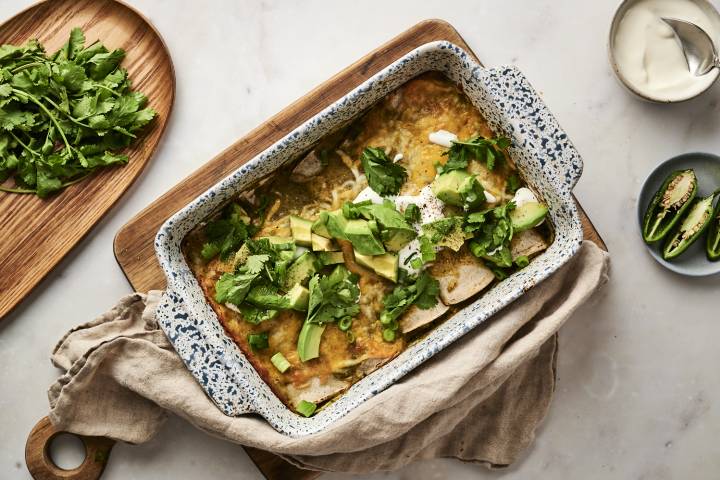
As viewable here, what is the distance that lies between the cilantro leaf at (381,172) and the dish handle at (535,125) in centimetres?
44

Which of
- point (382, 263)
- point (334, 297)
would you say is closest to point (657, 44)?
point (382, 263)

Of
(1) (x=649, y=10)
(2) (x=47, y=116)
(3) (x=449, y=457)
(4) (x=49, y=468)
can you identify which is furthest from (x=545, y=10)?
(4) (x=49, y=468)

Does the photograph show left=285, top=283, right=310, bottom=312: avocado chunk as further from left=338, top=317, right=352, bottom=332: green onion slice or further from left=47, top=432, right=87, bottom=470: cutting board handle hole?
left=47, top=432, right=87, bottom=470: cutting board handle hole

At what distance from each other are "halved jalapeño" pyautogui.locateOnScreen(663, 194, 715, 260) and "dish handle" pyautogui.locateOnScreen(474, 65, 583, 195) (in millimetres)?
653

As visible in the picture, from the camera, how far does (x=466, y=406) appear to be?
2.46 m

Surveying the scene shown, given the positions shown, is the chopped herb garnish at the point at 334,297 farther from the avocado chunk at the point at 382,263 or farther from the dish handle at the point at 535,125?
the dish handle at the point at 535,125

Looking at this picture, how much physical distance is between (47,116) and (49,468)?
1.37m

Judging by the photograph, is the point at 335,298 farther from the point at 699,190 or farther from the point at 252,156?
the point at 699,190

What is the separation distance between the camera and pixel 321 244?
2.44 meters

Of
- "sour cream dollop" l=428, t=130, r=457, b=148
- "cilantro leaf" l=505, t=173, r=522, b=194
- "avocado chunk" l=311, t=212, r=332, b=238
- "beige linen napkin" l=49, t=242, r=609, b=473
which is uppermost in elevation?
"sour cream dollop" l=428, t=130, r=457, b=148

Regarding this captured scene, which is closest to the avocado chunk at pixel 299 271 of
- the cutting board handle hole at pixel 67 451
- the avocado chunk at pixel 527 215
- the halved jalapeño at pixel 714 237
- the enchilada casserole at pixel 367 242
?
the enchilada casserole at pixel 367 242

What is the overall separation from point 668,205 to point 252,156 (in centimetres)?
164

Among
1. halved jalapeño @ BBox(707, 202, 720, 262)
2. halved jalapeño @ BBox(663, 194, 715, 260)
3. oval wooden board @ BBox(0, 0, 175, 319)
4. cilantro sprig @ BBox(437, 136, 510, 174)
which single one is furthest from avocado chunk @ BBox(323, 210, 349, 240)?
halved jalapeño @ BBox(707, 202, 720, 262)

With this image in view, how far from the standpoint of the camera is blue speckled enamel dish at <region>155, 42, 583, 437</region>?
90.4 inches
